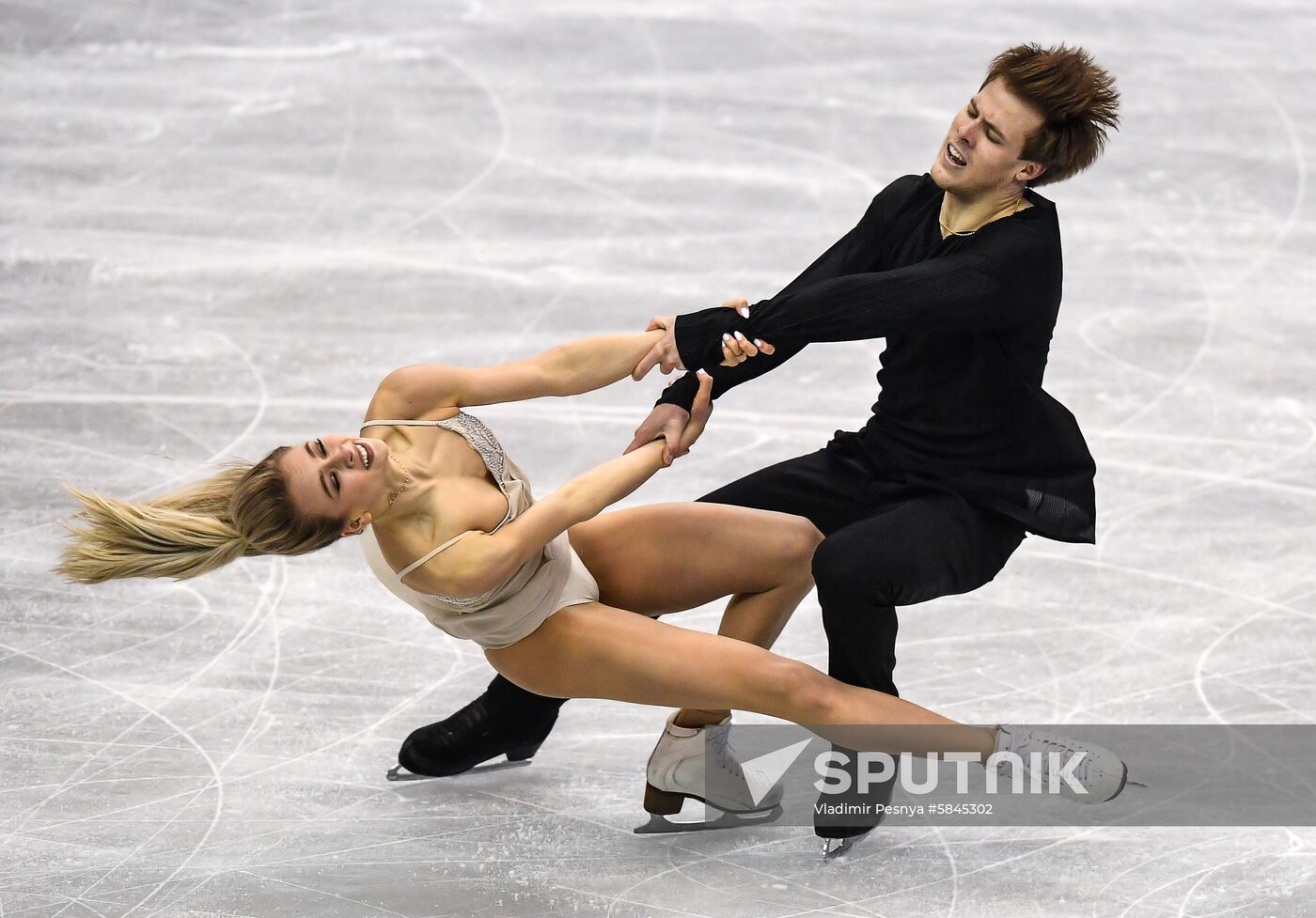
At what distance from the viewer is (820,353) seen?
254 inches

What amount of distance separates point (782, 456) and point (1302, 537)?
174 cm

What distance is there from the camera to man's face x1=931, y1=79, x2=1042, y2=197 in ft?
10.8

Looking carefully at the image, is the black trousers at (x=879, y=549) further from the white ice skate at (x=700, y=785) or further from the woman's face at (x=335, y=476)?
the woman's face at (x=335, y=476)

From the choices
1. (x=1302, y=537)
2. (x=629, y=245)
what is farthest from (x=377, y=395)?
(x=629, y=245)

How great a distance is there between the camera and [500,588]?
3.32m

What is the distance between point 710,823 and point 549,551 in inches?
32.0

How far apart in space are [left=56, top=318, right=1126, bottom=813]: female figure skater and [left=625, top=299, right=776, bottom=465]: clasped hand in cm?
1

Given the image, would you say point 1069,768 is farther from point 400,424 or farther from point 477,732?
point 400,424

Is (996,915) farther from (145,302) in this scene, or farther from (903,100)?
(903,100)

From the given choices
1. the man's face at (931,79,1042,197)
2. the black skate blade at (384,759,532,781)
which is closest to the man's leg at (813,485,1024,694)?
the man's face at (931,79,1042,197)

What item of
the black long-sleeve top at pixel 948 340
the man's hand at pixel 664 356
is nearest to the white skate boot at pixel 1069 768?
the black long-sleeve top at pixel 948 340

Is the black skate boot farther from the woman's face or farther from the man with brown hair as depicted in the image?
the woman's face

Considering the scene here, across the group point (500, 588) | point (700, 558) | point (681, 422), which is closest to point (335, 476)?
point (500, 588)

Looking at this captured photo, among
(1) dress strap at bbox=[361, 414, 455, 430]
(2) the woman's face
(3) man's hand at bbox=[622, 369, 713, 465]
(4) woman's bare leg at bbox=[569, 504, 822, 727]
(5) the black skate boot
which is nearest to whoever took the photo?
(2) the woman's face
